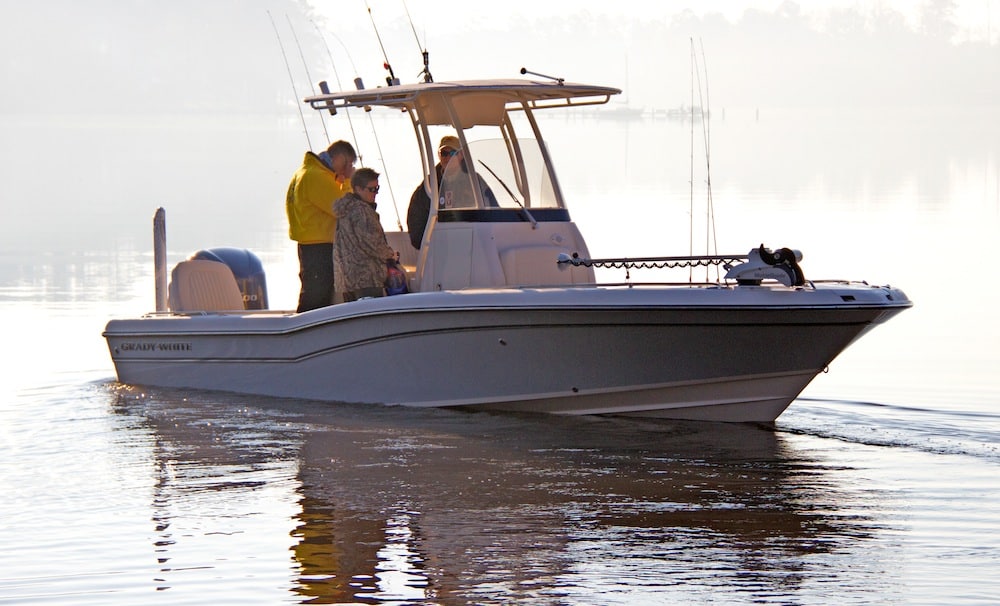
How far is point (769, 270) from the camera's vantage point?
986 cm

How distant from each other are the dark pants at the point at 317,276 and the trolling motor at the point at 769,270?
2.94 meters

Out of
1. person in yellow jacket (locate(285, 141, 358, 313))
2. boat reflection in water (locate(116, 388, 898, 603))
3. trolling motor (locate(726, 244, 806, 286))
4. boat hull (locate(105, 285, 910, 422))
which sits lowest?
boat reflection in water (locate(116, 388, 898, 603))

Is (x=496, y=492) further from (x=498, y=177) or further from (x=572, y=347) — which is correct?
(x=498, y=177)

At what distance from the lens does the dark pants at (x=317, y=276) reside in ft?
37.1

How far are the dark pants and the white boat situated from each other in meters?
0.30

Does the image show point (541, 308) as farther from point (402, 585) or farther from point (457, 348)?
point (402, 585)

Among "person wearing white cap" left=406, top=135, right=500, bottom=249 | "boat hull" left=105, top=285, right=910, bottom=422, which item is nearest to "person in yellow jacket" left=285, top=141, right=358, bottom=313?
"boat hull" left=105, top=285, right=910, bottom=422

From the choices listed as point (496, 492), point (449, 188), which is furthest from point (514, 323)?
point (496, 492)

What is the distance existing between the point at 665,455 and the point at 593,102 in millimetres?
2793

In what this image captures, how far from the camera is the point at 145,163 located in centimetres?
6109

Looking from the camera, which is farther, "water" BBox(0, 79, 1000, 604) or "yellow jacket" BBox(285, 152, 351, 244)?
"yellow jacket" BBox(285, 152, 351, 244)

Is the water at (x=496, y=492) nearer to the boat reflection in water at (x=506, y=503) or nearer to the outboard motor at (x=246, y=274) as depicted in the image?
the boat reflection in water at (x=506, y=503)

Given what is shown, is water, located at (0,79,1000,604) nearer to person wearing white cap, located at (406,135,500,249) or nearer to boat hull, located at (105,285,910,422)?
boat hull, located at (105,285,910,422)

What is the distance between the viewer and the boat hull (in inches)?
381
